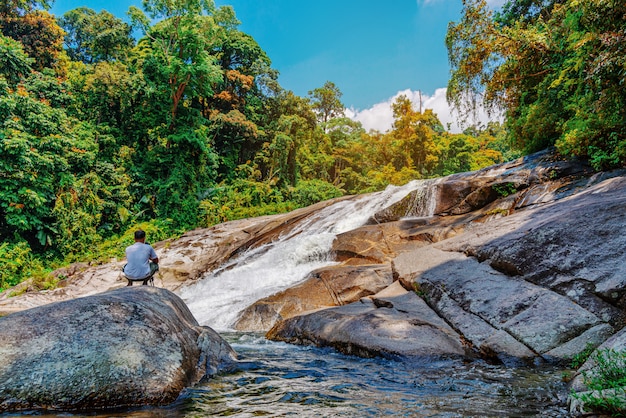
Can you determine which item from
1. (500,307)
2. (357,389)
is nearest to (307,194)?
(500,307)

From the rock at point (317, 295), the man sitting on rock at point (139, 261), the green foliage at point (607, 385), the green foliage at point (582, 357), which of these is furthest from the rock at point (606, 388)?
the man sitting on rock at point (139, 261)

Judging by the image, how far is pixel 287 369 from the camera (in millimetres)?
5039

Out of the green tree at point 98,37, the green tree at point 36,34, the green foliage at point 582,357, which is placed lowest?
the green foliage at point 582,357

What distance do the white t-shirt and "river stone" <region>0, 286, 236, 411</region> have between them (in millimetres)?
1955

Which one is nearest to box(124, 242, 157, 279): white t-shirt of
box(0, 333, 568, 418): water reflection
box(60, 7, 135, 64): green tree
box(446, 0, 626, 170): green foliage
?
box(0, 333, 568, 418): water reflection

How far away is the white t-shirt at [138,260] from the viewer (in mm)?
6430

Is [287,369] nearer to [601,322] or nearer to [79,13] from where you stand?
[601,322]

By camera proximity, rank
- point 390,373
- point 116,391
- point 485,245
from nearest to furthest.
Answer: point 116,391 → point 390,373 → point 485,245

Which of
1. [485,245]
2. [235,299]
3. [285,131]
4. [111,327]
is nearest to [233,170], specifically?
[285,131]

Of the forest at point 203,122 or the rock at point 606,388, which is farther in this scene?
the forest at point 203,122

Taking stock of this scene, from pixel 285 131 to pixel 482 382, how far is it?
2810 centimetres

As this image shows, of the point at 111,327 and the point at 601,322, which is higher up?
the point at 111,327

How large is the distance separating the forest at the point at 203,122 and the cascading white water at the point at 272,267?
5.21 m

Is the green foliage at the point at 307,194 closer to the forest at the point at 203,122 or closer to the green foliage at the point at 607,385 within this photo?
the forest at the point at 203,122
